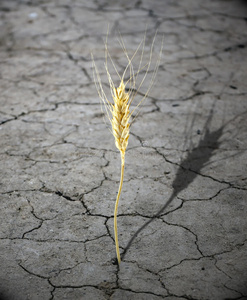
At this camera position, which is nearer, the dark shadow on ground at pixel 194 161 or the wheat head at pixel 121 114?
the wheat head at pixel 121 114

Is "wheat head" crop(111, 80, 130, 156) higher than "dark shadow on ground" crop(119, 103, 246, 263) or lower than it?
higher

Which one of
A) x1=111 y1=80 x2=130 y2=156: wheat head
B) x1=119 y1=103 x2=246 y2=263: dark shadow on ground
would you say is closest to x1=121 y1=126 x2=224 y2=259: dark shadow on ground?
x1=119 y1=103 x2=246 y2=263: dark shadow on ground

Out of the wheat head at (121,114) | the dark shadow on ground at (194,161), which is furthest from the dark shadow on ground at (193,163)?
the wheat head at (121,114)

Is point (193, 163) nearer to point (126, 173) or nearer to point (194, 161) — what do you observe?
point (194, 161)

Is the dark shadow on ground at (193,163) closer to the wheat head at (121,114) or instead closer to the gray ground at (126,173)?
the gray ground at (126,173)

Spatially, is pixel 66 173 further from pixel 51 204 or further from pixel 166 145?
pixel 166 145

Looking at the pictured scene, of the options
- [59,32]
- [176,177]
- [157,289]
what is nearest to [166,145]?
[176,177]

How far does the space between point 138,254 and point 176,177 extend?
26.9 inches

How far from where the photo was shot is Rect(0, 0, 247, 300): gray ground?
1.92 metres

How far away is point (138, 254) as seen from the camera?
2.04m

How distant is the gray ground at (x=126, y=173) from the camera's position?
1.92 m

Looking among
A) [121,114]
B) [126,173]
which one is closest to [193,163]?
[126,173]

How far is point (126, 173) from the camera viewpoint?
2.61 m

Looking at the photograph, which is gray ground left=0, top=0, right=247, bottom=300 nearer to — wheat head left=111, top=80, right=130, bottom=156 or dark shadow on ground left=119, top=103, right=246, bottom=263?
dark shadow on ground left=119, top=103, right=246, bottom=263
